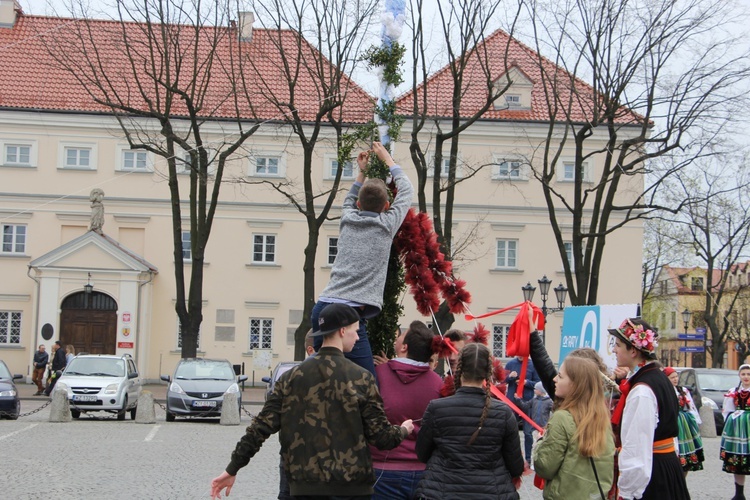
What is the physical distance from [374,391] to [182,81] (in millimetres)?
40821

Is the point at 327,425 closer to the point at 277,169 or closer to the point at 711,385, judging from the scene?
the point at 711,385

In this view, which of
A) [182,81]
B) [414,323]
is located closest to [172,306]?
[182,81]

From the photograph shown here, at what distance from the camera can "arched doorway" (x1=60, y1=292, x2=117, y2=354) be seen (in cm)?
4153

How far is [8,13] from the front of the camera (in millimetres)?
48156

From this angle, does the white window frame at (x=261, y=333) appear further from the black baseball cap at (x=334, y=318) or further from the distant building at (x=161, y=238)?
the black baseball cap at (x=334, y=318)

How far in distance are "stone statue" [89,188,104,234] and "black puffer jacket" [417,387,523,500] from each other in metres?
38.0

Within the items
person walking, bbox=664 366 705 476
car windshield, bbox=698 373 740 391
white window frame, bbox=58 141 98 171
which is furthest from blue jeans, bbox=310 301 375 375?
white window frame, bbox=58 141 98 171

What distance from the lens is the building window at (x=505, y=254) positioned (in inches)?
1788

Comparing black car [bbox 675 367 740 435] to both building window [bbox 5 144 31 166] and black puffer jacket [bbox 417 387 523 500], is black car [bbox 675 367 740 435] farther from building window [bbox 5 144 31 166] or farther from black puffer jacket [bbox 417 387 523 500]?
building window [bbox 5 144 31 166]

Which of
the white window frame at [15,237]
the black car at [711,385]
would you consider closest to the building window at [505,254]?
the black car at [711,385]

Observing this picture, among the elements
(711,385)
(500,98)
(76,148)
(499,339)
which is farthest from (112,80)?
(711,385)

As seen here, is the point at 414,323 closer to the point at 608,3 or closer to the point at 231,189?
the point at 608,3

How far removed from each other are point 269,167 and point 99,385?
21.3m

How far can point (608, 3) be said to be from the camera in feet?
107
